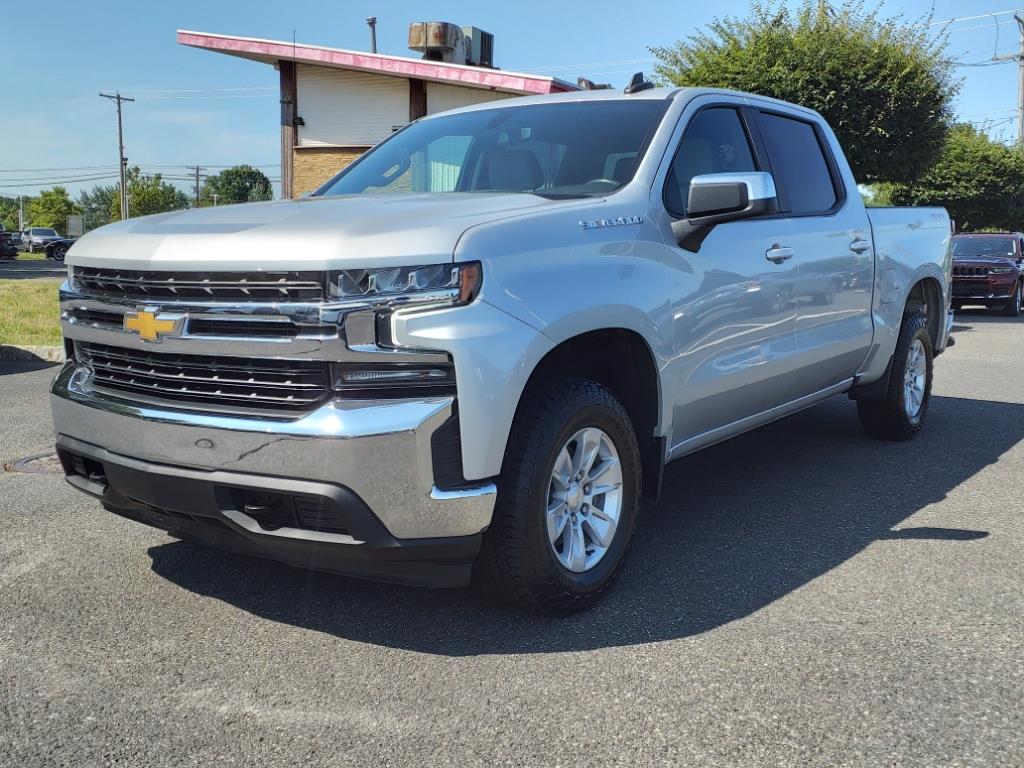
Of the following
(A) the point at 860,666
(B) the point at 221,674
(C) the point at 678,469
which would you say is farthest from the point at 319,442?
(C) the point at 678,469

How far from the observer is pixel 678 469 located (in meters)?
5.80

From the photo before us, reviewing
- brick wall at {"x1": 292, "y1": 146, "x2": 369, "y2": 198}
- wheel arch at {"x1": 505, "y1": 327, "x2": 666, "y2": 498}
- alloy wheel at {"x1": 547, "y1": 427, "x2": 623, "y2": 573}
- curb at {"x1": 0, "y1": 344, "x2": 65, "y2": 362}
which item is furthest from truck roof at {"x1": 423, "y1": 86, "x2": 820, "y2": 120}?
brick wall at {"x1": 292, "y1": 146, "x2": 369, "y2": 198}

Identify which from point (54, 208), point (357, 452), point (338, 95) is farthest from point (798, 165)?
point (54, 208)

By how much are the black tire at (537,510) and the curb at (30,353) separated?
812 cm

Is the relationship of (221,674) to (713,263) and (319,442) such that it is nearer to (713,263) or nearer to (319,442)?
(319,442)

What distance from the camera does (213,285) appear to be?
303 cm

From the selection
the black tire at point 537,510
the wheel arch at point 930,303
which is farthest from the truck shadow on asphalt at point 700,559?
the wheel arch at point 930,303

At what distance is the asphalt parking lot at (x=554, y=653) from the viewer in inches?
105

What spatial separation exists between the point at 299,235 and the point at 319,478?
71 centimetres

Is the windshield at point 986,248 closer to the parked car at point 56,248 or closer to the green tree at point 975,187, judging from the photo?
the green tree at point 975,187

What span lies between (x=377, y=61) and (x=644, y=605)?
51.9 feet

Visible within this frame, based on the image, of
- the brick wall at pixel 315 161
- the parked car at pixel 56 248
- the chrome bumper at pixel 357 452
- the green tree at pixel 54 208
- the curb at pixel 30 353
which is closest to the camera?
the chrome bumper at pixel 357 452

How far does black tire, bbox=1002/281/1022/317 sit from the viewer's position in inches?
752

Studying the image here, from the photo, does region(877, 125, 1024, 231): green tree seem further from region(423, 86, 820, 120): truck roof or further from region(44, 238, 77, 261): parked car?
region(44, 238, 77, 261): parked car
